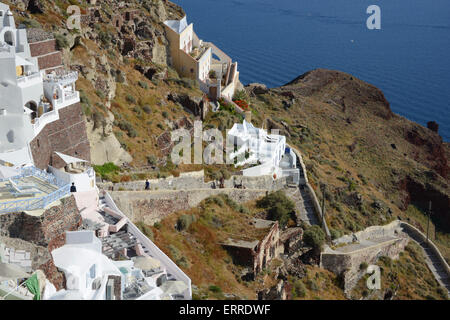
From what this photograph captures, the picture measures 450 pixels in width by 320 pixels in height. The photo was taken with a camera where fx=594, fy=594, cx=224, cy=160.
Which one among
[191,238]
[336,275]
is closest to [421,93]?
[336,275]

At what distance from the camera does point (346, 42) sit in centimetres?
12450

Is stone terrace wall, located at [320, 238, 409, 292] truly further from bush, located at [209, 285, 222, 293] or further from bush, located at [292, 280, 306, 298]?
bush, located at [209, 285, 222, 293]

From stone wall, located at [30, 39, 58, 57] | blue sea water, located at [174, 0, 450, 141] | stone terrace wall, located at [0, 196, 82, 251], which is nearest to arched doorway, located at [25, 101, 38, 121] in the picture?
stone wall, located at [30, 39, 58, 57]

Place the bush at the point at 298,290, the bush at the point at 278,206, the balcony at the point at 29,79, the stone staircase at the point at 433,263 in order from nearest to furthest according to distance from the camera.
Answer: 1. the balcony at the point at 29,79
2. the bush at the point at 298,290
3. the bush at the point at 278,206
4. the stone staircase at the point at 433,263

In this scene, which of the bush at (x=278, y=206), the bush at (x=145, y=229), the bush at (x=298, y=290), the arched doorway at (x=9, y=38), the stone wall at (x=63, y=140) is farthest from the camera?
the bush at (x=278, y=206)

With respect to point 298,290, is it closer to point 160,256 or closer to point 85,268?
point 160,256

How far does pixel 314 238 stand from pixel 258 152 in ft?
27.4

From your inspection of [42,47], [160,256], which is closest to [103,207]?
[160,256]

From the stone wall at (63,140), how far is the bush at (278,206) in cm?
1076

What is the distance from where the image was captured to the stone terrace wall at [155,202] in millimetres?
26047

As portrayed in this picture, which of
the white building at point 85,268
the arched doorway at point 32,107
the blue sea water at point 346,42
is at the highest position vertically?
the arched doorway at point 32,107

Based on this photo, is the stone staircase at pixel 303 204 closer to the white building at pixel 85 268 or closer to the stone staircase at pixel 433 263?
the stone staircase at pixel 433 263

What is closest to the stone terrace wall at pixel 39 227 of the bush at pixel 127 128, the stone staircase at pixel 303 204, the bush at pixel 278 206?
the bush at pixel 127 128

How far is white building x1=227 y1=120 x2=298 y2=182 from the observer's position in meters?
37.0
